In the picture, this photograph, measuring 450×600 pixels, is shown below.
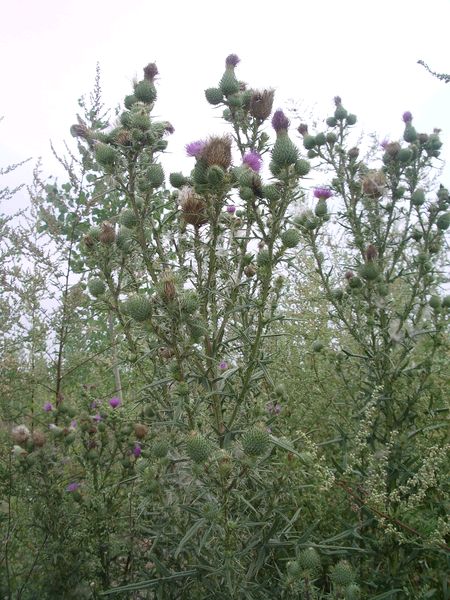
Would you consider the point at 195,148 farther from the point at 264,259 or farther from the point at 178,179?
the point at 264,259

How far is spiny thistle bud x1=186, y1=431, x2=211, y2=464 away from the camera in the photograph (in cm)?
191

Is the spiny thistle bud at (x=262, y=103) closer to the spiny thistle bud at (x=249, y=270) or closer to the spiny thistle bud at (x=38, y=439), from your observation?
the spiny thistle bud at (x=249, y=270)

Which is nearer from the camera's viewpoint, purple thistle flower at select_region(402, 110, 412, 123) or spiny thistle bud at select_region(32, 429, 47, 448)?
spiny thistle bud at select_region(32, 429, 47, 448)

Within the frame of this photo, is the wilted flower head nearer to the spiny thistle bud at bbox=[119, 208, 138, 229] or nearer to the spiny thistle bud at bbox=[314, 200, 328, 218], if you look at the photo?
the spiny thistle bud at bbox=[119, 208, 138, 229]

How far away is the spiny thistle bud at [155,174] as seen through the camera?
2.55 meters

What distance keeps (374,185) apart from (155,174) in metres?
1.64

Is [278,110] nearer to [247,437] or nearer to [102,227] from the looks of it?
[102,227]

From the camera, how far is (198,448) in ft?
6.25

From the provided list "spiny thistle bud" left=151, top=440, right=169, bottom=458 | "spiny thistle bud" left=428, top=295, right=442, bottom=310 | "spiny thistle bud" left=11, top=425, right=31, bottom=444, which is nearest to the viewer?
"spiny thistle bud" left=151, top=440, right=169, bottom=458

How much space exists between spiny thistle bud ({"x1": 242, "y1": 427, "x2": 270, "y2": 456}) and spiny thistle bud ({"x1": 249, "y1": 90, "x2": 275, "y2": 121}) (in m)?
1.73

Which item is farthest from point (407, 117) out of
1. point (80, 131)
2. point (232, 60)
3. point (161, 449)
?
point (161, 449)

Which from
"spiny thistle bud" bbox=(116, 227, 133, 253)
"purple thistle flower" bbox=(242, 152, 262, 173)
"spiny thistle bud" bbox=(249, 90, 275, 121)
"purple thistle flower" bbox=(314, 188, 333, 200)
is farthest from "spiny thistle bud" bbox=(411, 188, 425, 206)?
"spiny thistle bud" bbox=(116, 227, 133, 253)

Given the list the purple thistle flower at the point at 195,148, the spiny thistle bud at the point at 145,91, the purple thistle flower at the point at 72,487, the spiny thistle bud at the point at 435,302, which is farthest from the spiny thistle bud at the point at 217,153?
the purple thistle flower at the point at 72,487

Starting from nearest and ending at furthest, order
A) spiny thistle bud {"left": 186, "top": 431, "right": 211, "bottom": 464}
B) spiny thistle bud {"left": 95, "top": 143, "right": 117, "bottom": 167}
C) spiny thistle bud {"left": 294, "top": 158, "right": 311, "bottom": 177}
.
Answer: spiny thistle bud {"left": 186, "top": 431, "right": 211, "bottom": 464} → spiny thistle bud {"left": 294, "top": 158, "right": 311, "bottom": 177} → spiny thistle bud {"left": 95, "top": 143, "right": 117, "bottom": 167}
